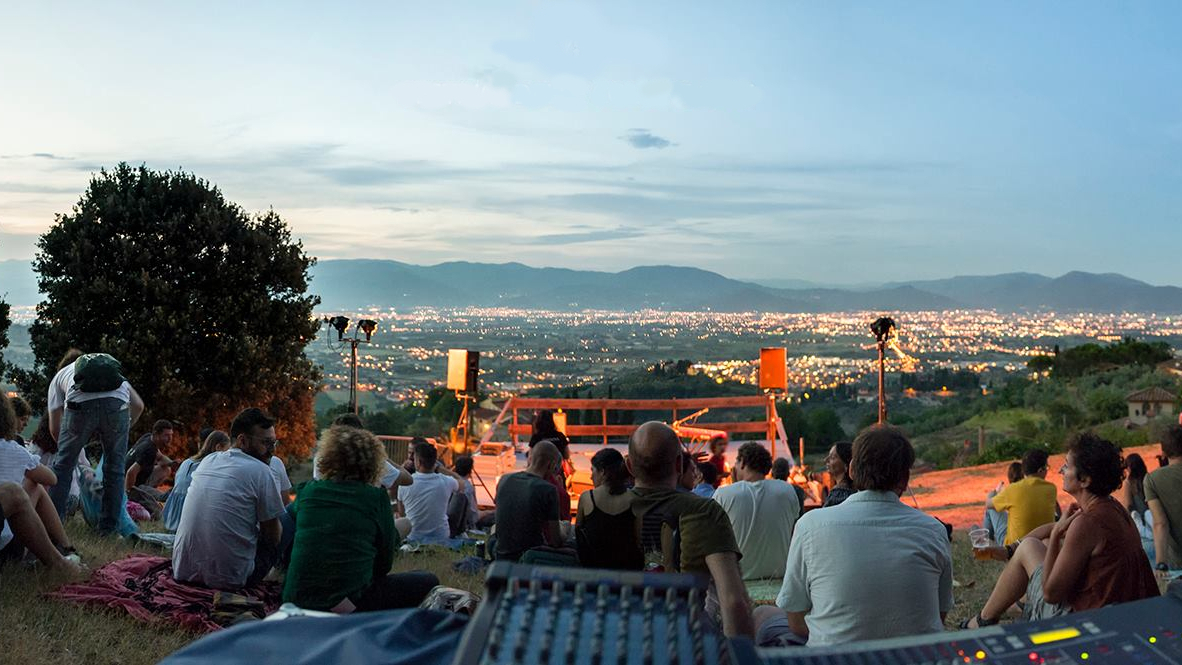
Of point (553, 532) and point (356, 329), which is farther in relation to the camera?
point (356, 329)

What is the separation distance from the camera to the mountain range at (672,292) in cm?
9212

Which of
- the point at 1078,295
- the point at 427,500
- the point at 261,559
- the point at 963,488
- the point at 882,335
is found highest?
the point at 1078,295

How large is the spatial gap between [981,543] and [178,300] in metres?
13.3

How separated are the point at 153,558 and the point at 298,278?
13141 mm

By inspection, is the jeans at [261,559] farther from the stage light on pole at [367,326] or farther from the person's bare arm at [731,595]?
the stage light on pole at [367,326]

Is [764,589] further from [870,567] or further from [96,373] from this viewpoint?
[96,373]

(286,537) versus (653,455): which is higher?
(653,455)

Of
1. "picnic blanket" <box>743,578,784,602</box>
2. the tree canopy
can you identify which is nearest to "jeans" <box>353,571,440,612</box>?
"picnic blanket" <box>743,578,784,602</box>

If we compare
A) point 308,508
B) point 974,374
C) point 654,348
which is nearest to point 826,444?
Result: point 974,374

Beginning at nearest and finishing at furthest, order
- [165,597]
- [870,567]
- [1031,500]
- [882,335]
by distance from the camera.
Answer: [870,567], [165,597], [1031,500], [882,335]

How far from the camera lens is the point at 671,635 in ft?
3.07

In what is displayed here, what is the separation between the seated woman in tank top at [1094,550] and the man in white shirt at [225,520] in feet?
11.3

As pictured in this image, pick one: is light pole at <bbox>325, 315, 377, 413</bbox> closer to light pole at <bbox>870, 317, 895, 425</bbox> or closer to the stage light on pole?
the stage light on pole

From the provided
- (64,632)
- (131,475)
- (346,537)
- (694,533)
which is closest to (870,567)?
(694,533)
